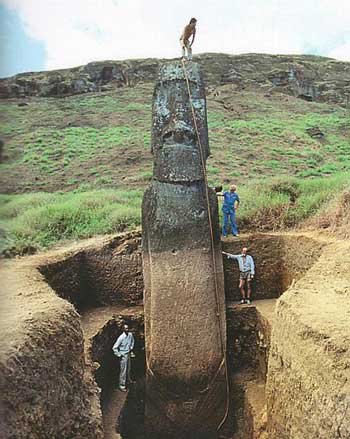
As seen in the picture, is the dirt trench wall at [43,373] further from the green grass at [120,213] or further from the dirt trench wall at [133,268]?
the green grass at [120,213]

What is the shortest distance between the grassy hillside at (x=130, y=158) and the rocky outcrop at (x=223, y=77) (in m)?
0.85

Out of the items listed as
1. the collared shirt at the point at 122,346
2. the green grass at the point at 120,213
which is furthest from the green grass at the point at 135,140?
the collared shirt at the point at 122,346

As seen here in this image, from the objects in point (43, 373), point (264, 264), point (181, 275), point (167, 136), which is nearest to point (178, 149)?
point (167, 136)

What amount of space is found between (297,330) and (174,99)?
4.06 metres

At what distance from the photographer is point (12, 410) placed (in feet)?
15.2

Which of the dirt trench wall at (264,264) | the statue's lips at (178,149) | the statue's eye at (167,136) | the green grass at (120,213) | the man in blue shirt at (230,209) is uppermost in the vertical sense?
the statue's eye at (167,136)

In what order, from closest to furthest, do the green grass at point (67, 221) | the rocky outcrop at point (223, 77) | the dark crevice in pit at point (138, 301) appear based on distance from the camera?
1. the dark crevice in pit at point (138, 301)
2. the green grass at point (67, 221)
3. the rocky outcrop at point (223, 77)

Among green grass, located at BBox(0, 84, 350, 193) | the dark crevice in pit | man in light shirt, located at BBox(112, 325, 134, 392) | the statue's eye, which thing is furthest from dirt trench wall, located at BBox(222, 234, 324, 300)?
green grass, located at BBox(0, 84, 350, 193)

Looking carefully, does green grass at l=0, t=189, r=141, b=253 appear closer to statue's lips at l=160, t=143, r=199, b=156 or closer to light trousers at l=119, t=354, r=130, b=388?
light trousers at l=119, t=354, r=130, b=388

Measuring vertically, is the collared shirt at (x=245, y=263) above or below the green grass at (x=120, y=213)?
below

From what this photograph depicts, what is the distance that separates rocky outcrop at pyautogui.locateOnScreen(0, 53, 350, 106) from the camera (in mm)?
30641

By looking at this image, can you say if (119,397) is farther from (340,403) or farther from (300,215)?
Result: (300,215)

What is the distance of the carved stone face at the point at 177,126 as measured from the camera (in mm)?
8234

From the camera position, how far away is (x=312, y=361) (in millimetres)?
5555
